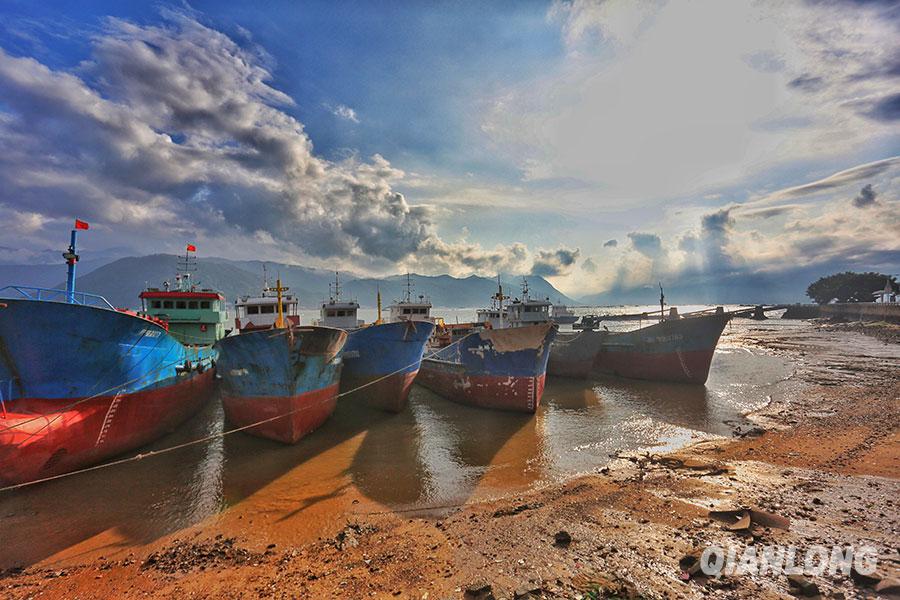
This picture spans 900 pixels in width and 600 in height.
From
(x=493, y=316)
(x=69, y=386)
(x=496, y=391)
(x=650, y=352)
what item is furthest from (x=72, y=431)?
(x=650, y=352)

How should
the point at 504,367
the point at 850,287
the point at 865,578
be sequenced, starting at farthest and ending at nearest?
1. the point at 850,287
2. the point at 504,367
3. the point at 865,578

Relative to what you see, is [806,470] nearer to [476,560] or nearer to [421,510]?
[476,560]

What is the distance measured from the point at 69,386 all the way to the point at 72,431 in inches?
43.7

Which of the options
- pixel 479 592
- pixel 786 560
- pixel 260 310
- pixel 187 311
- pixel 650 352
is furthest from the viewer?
pixel 650 352

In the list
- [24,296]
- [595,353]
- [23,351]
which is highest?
[24,296]

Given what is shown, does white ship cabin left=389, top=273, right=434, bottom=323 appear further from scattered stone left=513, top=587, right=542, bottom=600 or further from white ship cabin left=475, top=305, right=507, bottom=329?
scattered stone left=513, top=587, right=542, bottom=600

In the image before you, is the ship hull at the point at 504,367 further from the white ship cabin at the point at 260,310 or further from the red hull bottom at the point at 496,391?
the white ship cabin at the point at 260,310

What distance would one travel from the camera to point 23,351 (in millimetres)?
8312

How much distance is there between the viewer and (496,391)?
14227 mm

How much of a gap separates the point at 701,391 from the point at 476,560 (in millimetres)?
17593

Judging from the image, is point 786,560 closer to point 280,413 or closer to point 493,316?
point 280,413

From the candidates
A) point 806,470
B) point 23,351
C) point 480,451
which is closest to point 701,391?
point 806,470

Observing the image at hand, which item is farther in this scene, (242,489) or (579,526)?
(242,489)

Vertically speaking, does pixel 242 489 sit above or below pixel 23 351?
below
